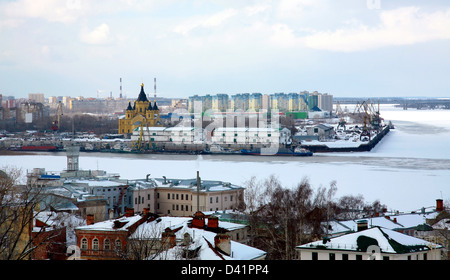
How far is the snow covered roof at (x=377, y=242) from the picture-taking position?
335 centimetres

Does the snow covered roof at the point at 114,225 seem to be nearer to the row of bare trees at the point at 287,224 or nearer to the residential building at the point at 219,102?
the row of bare trees at the point at 287,224

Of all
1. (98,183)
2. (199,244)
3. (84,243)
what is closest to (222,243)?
(199,244)

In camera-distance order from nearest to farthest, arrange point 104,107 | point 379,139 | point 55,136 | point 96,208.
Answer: point 96,208 < point 379,139 < point 55,136 < point 104,107

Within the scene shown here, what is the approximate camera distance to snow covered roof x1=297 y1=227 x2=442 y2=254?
3.35 meters

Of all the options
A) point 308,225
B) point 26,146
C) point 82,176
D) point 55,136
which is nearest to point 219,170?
point 82,176

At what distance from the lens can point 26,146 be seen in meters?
24.5

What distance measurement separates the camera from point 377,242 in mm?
3359

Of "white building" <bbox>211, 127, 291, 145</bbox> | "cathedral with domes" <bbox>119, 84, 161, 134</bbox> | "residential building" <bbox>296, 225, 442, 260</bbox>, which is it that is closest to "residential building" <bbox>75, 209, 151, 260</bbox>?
"residential building" <bbox>296, 225, 442, 260</bbox>

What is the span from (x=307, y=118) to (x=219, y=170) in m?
26.3

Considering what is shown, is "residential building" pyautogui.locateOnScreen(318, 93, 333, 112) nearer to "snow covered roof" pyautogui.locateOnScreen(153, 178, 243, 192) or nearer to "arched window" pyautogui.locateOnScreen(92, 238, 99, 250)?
"snow covered roof" pyautogui.locateOnScreen(153, 178, 243, 192)

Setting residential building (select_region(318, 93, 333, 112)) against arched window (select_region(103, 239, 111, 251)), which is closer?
arched window (select_region(103, 239, 111, 251))

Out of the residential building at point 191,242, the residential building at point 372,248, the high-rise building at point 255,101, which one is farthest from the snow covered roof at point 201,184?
the high-rise building at point 255,101
